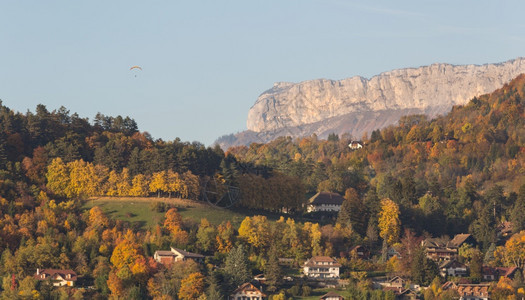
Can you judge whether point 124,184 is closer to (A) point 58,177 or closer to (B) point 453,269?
(A) point 58,177

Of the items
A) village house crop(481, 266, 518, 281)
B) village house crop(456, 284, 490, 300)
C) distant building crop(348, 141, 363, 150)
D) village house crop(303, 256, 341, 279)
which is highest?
distant building crop(348, 141, 363, 150)

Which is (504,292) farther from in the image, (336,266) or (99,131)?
(99,131)

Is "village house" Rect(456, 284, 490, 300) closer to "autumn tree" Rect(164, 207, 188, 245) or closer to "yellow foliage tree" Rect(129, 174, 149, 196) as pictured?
"autumn tree" Rect(164, 207, 188, 245)

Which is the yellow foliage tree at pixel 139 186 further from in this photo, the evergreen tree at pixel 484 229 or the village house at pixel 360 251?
the evergreen tree at pixel 484 229

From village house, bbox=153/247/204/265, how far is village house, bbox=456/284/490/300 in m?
21.6

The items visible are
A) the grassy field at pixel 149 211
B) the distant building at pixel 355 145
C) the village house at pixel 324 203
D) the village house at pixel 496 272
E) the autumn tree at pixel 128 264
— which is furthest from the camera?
the distant building at pixel 355 145

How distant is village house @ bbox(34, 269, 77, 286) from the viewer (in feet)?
291

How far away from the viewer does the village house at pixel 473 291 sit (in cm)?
9069

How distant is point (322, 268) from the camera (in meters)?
95.2

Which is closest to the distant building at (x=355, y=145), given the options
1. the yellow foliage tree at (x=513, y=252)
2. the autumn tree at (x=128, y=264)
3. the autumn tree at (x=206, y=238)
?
the yellow foliage tree at (x=513, y=252)

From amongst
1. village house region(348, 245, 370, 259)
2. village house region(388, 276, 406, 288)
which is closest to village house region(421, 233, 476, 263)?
village house region(348, 245, 370, 259)

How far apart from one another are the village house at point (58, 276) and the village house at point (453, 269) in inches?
1229

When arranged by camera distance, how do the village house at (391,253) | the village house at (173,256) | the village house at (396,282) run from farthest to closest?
the village house at (391,253)
the village house at (396,282)
the village house at (173,256)

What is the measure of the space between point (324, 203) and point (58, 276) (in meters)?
43.6
